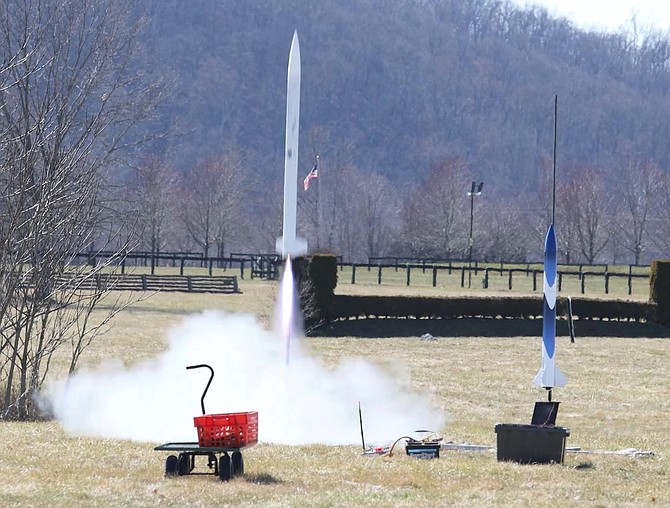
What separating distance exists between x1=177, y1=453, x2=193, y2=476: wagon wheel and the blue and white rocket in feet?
19.1

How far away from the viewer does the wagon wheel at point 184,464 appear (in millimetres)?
12859

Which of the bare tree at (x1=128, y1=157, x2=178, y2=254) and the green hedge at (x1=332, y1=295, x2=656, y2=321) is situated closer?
the green hedge at (x1=332, y1=295, x2=656, y2=321)

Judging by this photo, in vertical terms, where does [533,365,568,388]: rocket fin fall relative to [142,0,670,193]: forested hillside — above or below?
below

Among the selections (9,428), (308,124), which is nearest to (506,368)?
(9,428)

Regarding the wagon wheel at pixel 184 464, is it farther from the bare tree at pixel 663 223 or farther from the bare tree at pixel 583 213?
the bare tree at pixel 663 223

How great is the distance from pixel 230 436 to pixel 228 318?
11335mm

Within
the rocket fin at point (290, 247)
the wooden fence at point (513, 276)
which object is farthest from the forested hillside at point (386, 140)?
the rocket fin at point (290, 247)

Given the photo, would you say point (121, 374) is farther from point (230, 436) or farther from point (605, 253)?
point (605, 253)

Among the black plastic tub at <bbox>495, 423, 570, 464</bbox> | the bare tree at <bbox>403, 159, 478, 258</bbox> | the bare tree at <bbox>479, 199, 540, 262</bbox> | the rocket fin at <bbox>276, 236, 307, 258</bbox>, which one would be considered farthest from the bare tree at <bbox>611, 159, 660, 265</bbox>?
the black plastic tub at <bbox>495, 423, 570, 464</bbox>

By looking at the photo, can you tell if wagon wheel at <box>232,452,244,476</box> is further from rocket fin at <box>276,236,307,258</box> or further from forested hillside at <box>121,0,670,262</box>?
forested hillside at <box>121,0,670,262</box>

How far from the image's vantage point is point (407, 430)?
64.0 feet

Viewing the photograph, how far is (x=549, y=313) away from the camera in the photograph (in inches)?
642

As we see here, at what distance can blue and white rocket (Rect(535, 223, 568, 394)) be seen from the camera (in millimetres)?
16266

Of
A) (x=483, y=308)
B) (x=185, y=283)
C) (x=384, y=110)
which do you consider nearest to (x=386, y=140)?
(x=384, y=110)
